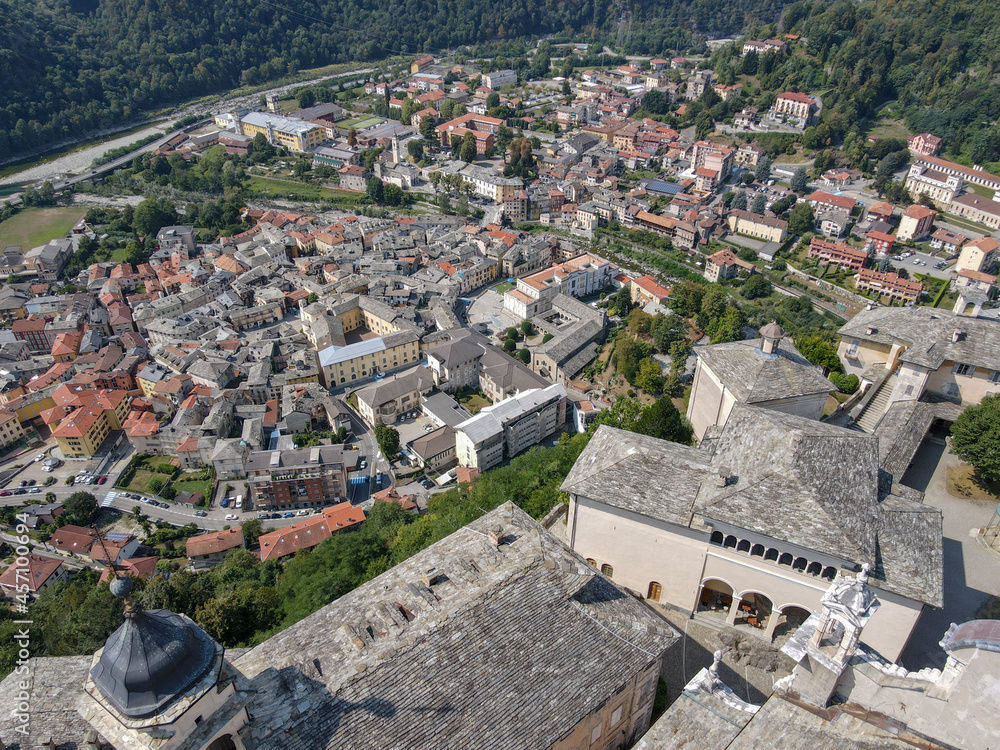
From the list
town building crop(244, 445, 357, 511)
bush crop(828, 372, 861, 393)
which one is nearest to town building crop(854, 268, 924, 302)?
bush crop(828, 372, 861, 393)

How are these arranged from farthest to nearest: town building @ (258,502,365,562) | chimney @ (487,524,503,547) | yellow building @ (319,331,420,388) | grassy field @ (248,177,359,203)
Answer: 1. grassy field @ (248,177,359,203)
2. yellow building @ (319,331,420,388)
3. town building @ (258,502,365,562)
4. chimney @ (487,524,503,547)

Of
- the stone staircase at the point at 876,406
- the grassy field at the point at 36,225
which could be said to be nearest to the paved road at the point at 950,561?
the stone staircase at the point at 876,406

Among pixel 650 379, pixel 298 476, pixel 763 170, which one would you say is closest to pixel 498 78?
pixel 763 170

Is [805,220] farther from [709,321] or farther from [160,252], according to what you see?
[160,252]

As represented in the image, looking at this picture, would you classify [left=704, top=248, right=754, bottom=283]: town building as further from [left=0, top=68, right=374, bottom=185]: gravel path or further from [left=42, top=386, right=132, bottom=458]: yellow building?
[left=0, top=68, right=374, bottom=185]: gravel path

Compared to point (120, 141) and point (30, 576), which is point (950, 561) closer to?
point (30, 576)

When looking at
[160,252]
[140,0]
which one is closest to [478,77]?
[140,0]

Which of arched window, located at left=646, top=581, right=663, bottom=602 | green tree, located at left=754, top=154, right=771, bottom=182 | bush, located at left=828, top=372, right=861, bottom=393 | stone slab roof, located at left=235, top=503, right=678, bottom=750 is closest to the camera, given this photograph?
stone slab roof, located at left=235, top=503, right=678, bottom=750
